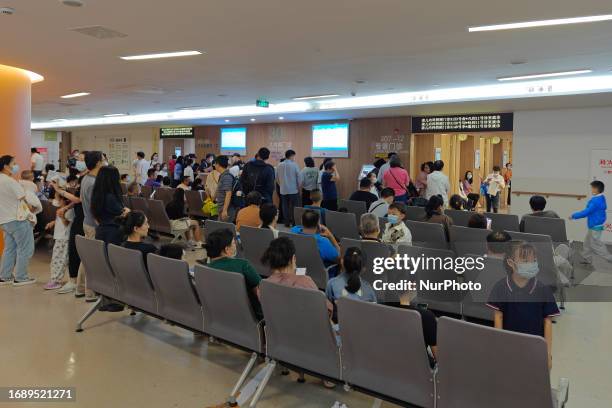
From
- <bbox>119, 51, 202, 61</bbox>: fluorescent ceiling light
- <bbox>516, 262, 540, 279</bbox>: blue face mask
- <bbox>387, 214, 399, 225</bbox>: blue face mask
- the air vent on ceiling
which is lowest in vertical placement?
<bbox>516, 262, 540, 279</bbox>: blue face mask

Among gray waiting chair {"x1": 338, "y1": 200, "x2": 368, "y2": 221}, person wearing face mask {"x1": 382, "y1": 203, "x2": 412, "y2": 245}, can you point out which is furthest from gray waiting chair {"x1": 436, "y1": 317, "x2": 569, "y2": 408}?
gray waiting chair {"x1": 338, "y1": 200, "x2": 368, "y2": 221}

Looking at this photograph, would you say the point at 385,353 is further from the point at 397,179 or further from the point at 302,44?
the point at 397,179

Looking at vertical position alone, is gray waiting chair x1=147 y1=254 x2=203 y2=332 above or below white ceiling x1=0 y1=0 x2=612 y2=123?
below

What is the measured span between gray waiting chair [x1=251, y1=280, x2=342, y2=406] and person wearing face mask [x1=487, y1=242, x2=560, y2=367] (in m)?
0.98

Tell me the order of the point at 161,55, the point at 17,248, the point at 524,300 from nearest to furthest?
the point at 524,300
the point at 17,248
the point at 161,55

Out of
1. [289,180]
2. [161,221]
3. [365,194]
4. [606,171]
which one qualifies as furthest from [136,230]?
[606,171]

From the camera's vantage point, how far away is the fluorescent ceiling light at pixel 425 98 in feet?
26.7

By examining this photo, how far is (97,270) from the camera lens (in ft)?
14.4

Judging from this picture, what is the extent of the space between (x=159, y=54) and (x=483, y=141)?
13.1m

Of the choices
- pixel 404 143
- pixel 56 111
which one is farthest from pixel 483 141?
pixel 56 111

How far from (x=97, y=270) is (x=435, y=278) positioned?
3.10 m

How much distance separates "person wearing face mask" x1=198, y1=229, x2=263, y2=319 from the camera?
3.32 m

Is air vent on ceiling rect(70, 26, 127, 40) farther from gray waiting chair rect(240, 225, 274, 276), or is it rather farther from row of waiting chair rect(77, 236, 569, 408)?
row of waiting chair rect(77, 236, 569, 408)

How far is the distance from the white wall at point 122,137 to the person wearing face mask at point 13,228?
1383 centimetres
